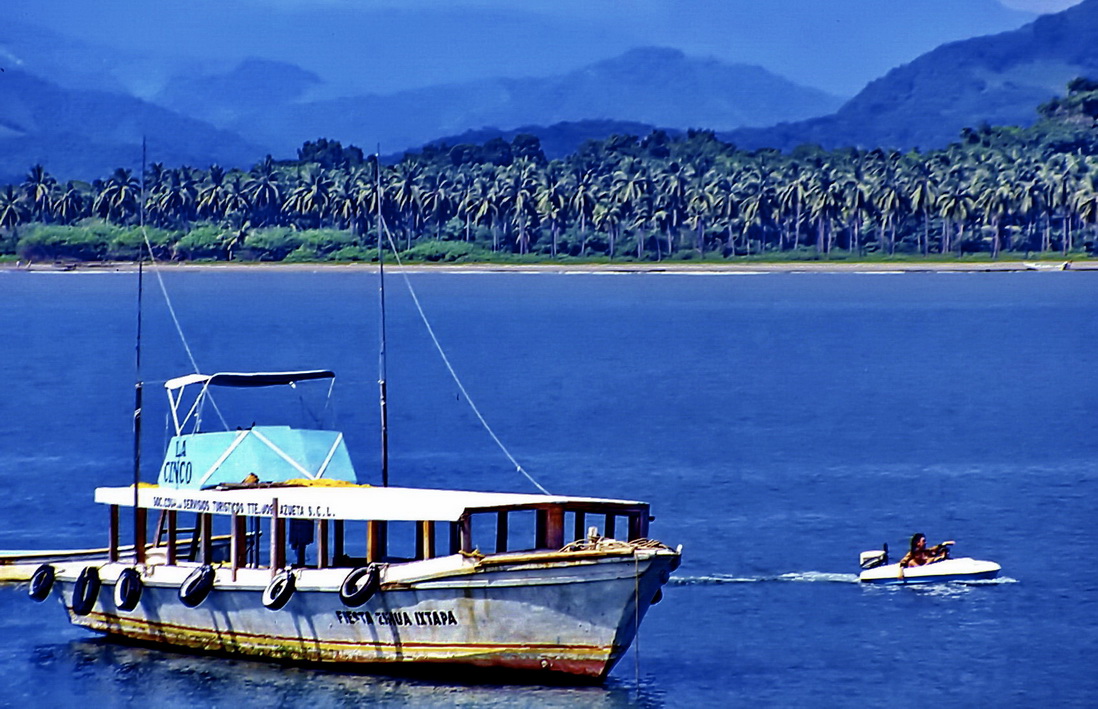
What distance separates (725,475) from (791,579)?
68.2ft

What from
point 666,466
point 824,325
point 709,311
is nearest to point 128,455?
point 666,466

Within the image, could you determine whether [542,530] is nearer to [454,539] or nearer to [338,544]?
[454,539]

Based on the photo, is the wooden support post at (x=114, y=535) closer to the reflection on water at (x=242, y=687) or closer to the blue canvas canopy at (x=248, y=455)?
the blue canvas canopy at (x=248, y=455)

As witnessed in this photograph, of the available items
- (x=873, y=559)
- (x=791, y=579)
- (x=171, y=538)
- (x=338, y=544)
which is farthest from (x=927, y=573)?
(x=171, y=538)

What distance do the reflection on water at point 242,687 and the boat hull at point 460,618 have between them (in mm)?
370

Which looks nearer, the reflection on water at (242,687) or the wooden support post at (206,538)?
the reflection on water at (242,687)

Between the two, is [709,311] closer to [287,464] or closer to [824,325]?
[824,325]

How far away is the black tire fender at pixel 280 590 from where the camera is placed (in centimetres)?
3769

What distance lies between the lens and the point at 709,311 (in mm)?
197250

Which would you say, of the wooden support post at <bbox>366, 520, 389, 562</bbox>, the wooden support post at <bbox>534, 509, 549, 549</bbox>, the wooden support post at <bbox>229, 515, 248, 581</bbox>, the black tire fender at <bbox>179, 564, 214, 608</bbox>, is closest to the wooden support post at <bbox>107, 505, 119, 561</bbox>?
the black tire fender at <bbox>179, 564, 214, 608</bbox>

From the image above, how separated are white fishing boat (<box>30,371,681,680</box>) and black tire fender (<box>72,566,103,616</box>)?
0.09ft

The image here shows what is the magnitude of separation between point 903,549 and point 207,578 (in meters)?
23.5

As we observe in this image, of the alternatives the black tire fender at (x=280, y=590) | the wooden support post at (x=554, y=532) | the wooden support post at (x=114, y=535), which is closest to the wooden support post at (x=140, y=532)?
the wooden support post at (x=114, y=535)

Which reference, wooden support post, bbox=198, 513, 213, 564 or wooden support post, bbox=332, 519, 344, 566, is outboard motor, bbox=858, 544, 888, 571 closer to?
wooden support post, bbox=332, 519, 344, 566
